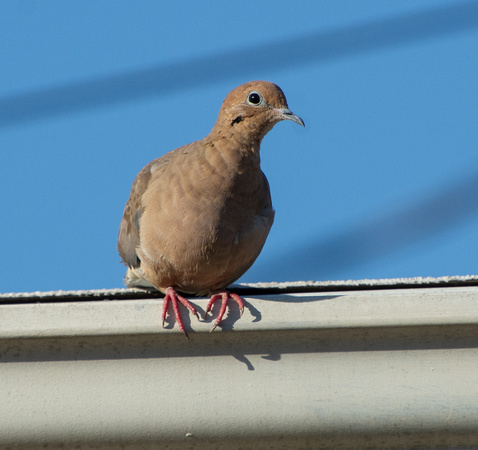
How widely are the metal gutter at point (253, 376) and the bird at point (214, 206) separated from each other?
994mm

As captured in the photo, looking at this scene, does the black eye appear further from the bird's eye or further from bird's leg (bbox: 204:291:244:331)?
bird's leg (bbox: 204:291:244:331)

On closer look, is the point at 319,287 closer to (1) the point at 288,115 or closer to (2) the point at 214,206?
(2) the point at 214,206

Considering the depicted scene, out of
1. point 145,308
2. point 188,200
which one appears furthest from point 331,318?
point 188,200

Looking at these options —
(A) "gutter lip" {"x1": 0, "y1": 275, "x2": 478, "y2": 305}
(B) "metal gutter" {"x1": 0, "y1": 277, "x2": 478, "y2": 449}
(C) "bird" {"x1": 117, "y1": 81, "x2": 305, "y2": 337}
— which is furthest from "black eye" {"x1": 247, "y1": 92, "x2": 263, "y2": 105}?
(B) "metal gutter" {"x1": 0, "y1": 277, "x2": 478, "y2": 449}

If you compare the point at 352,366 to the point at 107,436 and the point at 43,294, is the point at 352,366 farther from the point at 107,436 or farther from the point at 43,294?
the point at 43,294

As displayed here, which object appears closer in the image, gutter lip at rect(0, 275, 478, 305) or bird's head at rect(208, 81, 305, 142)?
gutter lip at rect(0, 275, 478, 305)

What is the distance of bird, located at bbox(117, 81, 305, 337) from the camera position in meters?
3.17

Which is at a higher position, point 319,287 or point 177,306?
point 319,287

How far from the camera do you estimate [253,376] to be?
6.87 ft

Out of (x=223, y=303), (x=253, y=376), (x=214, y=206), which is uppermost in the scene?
(x=214, y=206)

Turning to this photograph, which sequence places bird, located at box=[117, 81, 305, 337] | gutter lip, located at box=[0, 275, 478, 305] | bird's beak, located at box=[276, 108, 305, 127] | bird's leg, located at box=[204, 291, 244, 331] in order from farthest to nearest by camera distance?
bird's beak, located at box=[276, 108, 305, 127], bird, located at box=[117, 81, 305, 337], gutter lip, located at box=[0, 275, 478, 305], bird's leg, located at box=[204, 291, 244, 331]

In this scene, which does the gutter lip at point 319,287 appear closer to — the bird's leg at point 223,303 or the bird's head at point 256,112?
the bird's leg at point 223,303

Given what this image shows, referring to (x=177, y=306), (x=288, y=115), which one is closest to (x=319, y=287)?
(x=177, y=306)

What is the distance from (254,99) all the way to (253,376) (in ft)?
5.41
